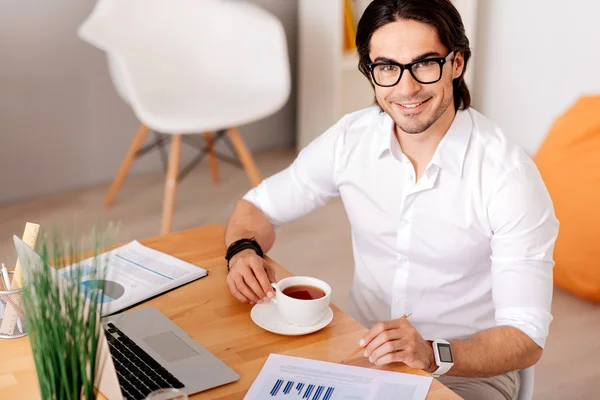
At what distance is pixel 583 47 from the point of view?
11.9 ft

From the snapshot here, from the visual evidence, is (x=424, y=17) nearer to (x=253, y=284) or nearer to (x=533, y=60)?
(x=253, y=284)

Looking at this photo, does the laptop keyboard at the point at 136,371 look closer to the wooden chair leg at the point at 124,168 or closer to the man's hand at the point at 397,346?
the man's hand at the point at 397,346

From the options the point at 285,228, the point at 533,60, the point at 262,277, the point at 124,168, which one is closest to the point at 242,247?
the point at 262,277

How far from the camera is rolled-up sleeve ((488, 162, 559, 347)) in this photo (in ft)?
4.48

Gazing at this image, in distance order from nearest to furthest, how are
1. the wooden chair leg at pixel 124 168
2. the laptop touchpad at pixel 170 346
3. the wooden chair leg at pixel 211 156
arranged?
the laptop touchpad at pixel 170 346
the wooden chair leg at pixel 124 168
the wooden chair leg at pixel 211 156

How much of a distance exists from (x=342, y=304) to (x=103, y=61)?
5.31 ft

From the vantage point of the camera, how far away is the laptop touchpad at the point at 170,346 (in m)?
1.24

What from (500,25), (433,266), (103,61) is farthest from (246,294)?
(500,25)

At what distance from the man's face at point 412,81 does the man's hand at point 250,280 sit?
36 centimetres

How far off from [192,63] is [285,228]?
810 millimetres

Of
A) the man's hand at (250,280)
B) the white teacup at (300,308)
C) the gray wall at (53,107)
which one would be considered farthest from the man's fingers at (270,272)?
the gray wall at (53,107)

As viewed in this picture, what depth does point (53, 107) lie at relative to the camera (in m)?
3.52

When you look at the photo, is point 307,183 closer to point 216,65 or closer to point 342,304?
point 342,304

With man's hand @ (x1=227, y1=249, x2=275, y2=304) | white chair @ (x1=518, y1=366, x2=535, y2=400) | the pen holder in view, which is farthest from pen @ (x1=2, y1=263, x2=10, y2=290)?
white chair @ (x1=518, y1=366, x2=535, y2=400)
